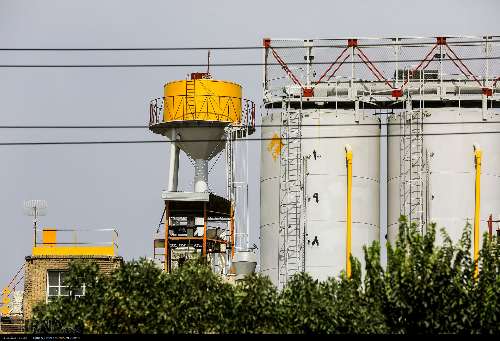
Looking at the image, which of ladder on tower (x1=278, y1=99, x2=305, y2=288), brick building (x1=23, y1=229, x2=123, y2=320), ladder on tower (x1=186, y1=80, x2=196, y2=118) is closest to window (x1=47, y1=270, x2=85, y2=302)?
brick building (x1=23, y1=229, x2=123, y2=320)

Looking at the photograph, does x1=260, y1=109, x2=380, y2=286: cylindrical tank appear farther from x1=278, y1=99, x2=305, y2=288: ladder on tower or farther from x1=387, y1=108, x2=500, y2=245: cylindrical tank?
x1=387, y1=108, x2=500, y2=245: cylindrical tank

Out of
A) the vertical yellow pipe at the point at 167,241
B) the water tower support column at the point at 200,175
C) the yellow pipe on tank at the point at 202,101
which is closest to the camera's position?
the vertical yellow pipe at the point at 167,241

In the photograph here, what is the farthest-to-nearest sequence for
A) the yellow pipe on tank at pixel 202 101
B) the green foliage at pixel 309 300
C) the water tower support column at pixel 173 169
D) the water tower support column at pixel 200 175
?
the water tower support column at pixel 173 169
the water tower support column at pixel 200 175
the yellow pipe on tank at pixel 202 101
the green foliage at pixel 309 300

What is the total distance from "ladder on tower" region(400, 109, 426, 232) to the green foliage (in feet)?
74.3

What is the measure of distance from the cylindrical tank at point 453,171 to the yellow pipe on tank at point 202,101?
41.7 ft

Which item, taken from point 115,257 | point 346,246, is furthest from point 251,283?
point 346,246

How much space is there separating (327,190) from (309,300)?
27.6m

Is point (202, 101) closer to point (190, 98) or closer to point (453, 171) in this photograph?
point (190, 98)

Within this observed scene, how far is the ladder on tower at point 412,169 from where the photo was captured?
91938mm

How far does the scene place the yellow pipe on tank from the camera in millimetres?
101000

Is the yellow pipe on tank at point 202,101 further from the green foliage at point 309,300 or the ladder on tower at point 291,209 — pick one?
the green foliage at point 309,300

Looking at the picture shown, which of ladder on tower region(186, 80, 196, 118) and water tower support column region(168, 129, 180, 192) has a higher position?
ladder on tower region(186, 80, 196, 118)

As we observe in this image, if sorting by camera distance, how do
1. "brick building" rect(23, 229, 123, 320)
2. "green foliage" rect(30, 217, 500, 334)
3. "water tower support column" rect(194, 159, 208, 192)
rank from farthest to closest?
"water tower support column" rect(194, 159, 208, 192) < "brick building" rect(23, 229, 123, 320) < "green foliage" rect(30, 217, 500, 334)

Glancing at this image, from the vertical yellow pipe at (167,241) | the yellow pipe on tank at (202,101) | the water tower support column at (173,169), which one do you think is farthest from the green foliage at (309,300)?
the water tower support column at (173,169)
